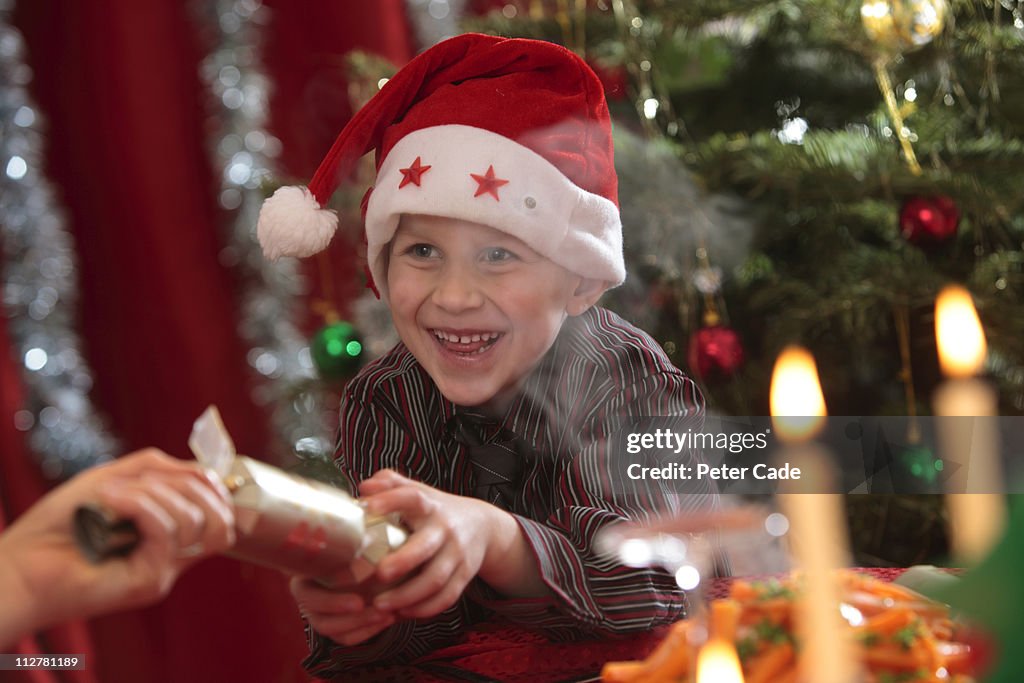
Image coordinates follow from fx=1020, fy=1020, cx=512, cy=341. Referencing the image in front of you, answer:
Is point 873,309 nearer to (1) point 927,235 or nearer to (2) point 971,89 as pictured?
(1) point 927,235

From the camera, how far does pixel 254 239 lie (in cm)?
56

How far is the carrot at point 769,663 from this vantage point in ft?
1.25

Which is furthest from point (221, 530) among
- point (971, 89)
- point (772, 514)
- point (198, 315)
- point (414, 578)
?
point (971, 89)

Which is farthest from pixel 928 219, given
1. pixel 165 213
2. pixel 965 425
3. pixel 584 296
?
pixel 165 213

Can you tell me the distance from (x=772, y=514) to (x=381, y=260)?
0.22 meters

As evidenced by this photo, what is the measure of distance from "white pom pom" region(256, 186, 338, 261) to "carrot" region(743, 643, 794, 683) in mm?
270

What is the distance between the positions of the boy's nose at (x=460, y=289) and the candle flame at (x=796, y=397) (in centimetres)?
14

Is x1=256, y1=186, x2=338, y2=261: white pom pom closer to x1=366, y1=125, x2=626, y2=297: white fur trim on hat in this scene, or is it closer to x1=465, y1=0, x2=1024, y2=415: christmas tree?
x1=366, y1=125, x2=626, y2=297: white fur trim on hat

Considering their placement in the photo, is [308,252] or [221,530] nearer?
[221,530]

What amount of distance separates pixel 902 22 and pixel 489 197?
0.35 meters

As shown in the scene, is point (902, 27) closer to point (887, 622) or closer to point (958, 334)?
point (958, 334)

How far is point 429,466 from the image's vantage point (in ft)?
1.54

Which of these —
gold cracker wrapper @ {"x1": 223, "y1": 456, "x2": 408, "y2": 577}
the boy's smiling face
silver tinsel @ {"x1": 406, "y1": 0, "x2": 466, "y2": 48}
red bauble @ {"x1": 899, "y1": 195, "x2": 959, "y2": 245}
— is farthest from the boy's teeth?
red bauble @ {"x1": 899, "y1": 195, "x2": 959, "y2": 245}

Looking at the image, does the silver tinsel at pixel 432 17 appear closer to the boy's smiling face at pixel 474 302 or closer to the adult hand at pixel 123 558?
the boy's smiling face at pixel 474 302
